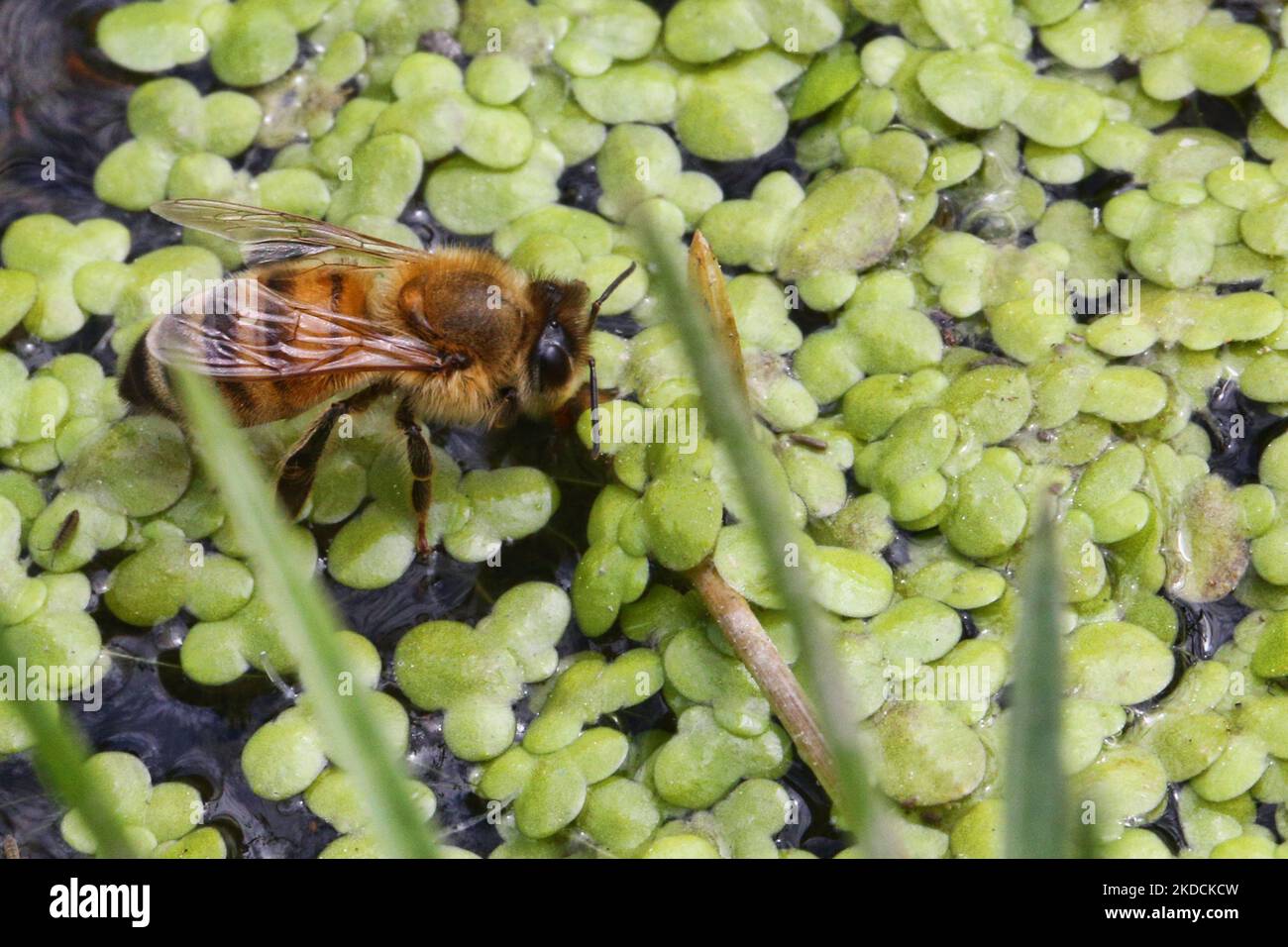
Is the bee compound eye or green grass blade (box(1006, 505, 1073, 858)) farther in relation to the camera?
the bee compound eye

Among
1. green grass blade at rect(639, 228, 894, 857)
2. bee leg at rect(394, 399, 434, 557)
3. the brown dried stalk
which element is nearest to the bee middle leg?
bee leg at rect(394, 399, 434, 557)

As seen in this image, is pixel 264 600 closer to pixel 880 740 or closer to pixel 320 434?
pixel 320 434

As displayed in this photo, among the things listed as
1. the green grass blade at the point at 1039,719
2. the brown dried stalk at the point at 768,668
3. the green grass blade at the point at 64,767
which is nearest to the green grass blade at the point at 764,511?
the green grass blade at the point at 1039,719

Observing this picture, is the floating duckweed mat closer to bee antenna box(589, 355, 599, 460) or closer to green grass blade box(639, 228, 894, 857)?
bee antenna box(589, 355, 599, 460)

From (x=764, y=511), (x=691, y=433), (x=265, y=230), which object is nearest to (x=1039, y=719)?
(x=764, y=511)

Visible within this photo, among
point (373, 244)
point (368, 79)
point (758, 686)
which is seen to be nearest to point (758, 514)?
point (758, 686)

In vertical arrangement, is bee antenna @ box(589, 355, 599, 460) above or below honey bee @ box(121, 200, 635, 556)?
below

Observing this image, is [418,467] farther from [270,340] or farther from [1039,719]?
[1039,719]

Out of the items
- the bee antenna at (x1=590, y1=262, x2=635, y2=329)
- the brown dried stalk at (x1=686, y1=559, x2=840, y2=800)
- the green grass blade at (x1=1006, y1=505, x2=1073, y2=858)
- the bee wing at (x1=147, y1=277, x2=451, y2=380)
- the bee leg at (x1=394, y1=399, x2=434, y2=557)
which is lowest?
the brown dried stalk at (x1=686, y1=559, x2=840, y2=800)
